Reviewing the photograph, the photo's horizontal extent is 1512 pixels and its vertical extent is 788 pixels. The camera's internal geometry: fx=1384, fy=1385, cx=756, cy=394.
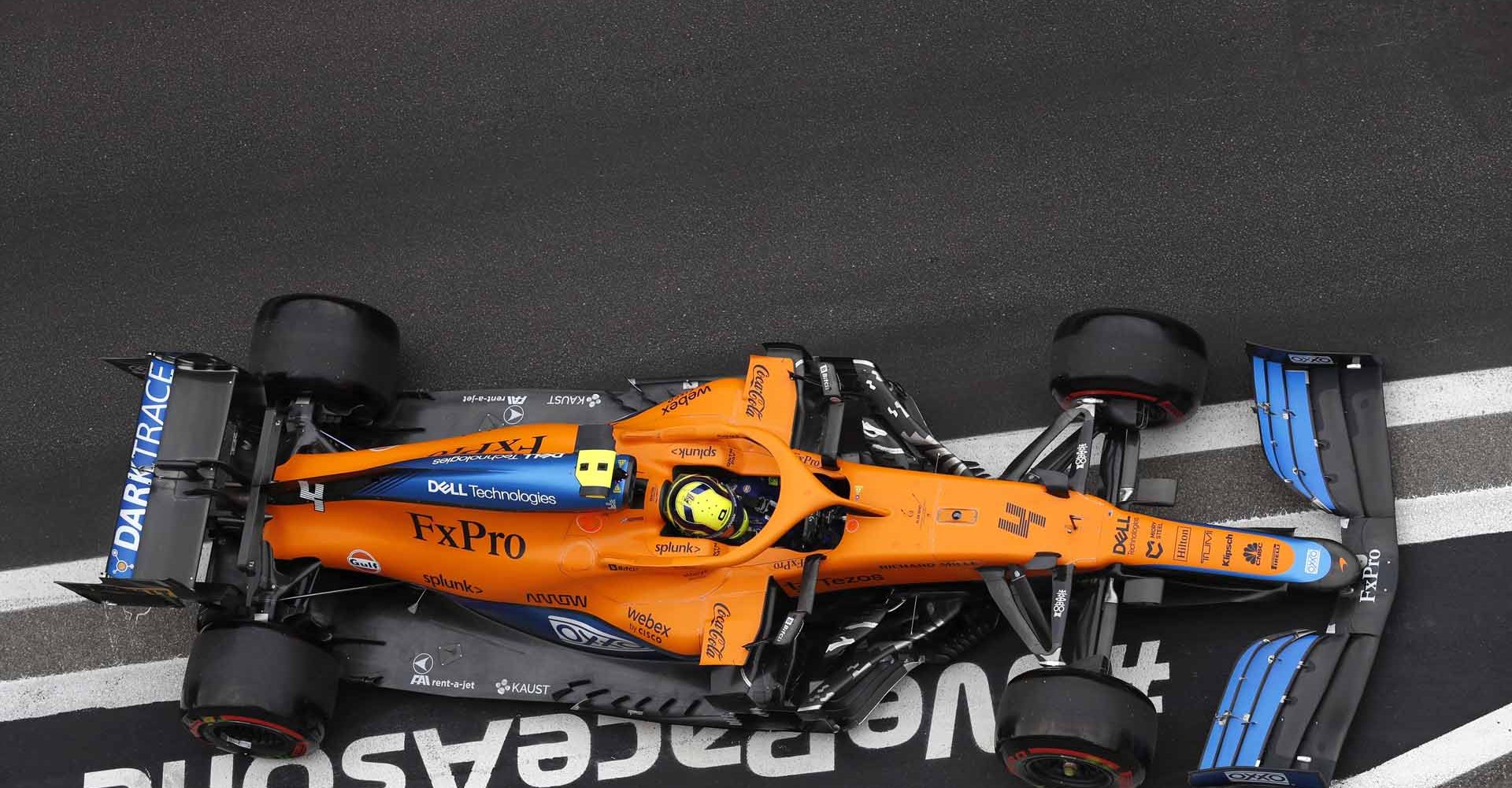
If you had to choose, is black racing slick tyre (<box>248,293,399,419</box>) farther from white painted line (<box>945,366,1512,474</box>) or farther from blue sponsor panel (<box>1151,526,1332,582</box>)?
blue sponsor panel (<box>1151,526,1332,582</box>)

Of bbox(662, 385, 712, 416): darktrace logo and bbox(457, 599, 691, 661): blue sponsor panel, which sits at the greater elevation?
bbox(662, 385, 712, 416): darktrace logo

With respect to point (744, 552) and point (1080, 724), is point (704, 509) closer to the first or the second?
point (744, 552)

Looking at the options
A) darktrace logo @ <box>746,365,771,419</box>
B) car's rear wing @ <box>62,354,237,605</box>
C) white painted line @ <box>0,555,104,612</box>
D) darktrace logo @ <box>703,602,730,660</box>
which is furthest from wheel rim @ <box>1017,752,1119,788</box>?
white painted line @ <box>0,555,104,612</box>

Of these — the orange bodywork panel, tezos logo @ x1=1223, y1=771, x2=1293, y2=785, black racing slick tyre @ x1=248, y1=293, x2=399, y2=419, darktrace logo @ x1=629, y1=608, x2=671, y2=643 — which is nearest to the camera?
tezos logo @ x1=1223, y1=771, x2=1293, y2=785

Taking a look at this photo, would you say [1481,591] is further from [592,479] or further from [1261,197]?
[592,479]

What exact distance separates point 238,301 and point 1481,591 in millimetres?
8232

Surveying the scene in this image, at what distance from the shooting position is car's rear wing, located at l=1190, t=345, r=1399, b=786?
295 inches

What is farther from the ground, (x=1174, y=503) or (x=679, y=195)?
(x=679, y=195)

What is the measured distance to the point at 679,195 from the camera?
9594 millimetres

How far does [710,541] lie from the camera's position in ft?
24.7

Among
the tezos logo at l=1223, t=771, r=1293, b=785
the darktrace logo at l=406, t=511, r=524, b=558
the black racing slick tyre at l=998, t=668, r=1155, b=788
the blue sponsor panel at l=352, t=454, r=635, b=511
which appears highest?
the blue sponsor panel at l=352, t=454, r=635, b=511

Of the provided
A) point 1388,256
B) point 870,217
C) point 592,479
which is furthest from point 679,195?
point 1388,256

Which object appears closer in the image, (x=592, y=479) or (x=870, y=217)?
(x=592, y=479)

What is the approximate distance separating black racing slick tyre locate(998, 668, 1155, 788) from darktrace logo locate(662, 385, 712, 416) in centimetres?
239
